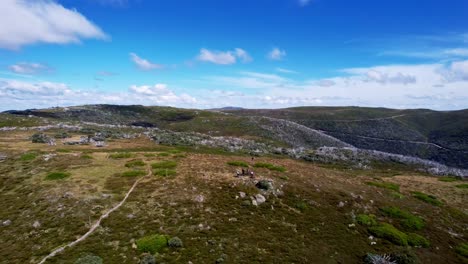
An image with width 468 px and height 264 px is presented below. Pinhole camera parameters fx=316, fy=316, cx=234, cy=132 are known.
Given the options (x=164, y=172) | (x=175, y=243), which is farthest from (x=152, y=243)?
(x=164, y=172)

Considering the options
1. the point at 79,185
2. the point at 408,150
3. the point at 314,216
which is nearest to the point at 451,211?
the point at 314,216

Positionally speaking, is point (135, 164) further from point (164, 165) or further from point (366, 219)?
point (366, 219)

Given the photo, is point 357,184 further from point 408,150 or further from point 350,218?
point 408,150

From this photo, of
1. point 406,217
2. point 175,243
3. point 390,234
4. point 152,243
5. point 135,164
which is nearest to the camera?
point 152,243

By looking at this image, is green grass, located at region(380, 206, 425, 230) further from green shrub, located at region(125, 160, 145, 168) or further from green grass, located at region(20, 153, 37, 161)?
green grass, located at region(20, 153, 37, 161)

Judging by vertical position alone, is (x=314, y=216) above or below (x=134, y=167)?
below

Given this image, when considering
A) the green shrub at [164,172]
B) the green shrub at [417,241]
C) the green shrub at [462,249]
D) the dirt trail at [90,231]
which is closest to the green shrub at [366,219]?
the green shrub at [417,241]
